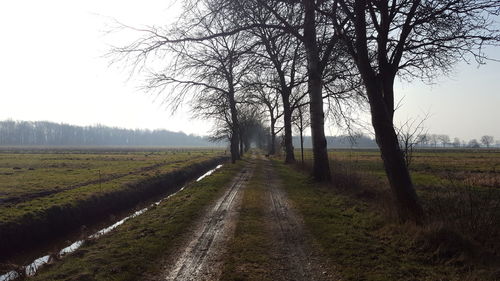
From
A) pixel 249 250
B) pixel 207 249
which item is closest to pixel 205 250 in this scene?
pixel 207 249

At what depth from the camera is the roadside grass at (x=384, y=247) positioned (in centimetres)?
504

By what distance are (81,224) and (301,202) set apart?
889 cm

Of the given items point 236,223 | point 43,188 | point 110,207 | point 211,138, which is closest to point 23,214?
point 110,207

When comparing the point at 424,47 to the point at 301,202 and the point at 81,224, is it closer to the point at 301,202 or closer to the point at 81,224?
the point at 301,202

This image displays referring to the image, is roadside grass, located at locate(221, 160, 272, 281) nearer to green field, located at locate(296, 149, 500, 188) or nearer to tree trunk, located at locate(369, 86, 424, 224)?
tree trunk, located at locate(369, 86, 424, 224)

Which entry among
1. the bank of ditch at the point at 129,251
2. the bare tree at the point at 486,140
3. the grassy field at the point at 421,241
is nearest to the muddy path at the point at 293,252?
the grassy field at the point at 421,241

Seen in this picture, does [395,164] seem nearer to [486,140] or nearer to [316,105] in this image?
[316,105]

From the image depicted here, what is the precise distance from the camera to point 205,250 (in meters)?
6.60

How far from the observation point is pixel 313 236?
7332mm

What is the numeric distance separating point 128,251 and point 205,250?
5.29ft

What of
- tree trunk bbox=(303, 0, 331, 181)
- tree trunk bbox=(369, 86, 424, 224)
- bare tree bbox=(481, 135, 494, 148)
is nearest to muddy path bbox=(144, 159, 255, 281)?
tree trunk bbox=(369, 86, 424, 224)

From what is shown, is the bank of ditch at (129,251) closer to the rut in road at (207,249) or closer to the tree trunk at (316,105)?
the rut in road at (207,249)

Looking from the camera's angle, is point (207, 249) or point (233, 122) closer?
point (207, 249)

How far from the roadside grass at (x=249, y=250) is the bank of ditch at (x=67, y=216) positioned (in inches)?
280
